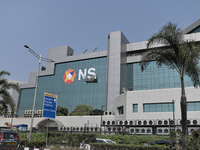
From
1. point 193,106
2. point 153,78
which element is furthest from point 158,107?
point 153,78

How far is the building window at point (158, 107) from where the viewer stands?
130 feet

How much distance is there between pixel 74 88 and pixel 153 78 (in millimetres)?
25899

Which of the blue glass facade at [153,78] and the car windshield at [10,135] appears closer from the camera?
the car windshield at [10,135]

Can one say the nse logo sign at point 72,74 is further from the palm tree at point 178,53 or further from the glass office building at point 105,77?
the palm tree at point 178,53

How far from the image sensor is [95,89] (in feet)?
212

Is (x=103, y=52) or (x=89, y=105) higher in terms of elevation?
(x=103, y=52)

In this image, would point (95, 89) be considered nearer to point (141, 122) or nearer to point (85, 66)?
point (85, 66)

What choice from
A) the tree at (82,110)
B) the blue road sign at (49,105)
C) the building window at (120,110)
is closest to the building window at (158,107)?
the building window at (120,110)

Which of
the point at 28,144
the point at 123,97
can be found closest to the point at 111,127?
the point at 123,97

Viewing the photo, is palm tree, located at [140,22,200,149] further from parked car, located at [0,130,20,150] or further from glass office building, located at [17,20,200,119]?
glass office building, located at [17,20,200,119]

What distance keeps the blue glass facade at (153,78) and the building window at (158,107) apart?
57.7 feet

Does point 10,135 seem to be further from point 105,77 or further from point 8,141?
point 105,77

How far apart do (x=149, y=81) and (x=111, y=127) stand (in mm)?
22170

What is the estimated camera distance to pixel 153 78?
5994cm
